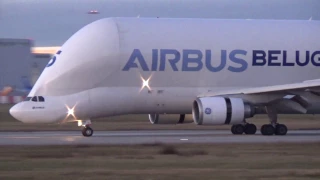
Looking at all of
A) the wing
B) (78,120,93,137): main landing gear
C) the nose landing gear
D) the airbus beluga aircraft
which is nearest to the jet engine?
the airbus beluga aircraft

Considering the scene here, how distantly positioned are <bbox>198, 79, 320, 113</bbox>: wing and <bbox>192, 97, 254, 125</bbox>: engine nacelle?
110 cm

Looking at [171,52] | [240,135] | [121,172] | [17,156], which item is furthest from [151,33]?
[121,172]

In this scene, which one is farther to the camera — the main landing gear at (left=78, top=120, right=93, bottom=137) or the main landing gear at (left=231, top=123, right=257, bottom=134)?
the main landing gear at (left=231, top=123, right=257, bottom=134)

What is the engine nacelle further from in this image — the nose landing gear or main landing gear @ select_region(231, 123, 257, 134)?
the nose landing gear

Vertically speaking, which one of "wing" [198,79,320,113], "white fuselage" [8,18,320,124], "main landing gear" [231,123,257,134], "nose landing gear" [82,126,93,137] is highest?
"white fuselage" [8,18,320,124]

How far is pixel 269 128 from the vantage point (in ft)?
108

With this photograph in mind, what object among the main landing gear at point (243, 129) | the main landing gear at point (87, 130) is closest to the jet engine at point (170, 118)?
the main landing gear at point (243, 129)

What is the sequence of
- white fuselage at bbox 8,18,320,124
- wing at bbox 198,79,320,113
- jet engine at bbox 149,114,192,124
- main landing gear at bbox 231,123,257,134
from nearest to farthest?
wing at bbox 198,79,320,113, white fuselage at bbox 8,18,320,124, main landing gear at bbox 231,123,257,134, jet engine at bbox 149,114,192,124

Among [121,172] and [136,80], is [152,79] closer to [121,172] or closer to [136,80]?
[136,80]

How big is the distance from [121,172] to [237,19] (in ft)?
61.9

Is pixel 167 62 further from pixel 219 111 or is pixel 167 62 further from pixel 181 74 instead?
pixel 219 111

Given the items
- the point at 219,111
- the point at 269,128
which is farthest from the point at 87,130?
the point at 269,128

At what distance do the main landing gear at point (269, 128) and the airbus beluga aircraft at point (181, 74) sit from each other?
4 cm

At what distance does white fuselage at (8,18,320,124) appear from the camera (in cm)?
3250
